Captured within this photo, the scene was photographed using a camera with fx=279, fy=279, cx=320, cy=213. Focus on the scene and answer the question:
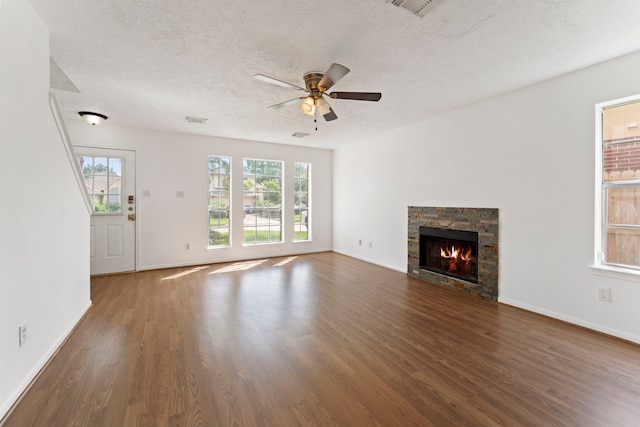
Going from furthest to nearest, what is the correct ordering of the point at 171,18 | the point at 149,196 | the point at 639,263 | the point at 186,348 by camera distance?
1. the point at 149,196
2. the point at 639,263
3. the point at 186,348
4. the point at 171,18

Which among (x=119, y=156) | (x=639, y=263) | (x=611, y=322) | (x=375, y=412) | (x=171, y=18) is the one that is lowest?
(x=375, y=412)

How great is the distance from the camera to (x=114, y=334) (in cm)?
266

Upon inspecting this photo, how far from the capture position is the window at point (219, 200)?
18.9 ft

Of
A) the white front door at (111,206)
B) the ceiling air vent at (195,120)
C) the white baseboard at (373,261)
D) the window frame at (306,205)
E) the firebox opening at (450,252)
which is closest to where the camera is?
the firebox opening at (450,252)

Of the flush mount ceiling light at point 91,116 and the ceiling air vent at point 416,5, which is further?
the flush mount ceiling light at point 91,116

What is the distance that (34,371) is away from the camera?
1.97 m

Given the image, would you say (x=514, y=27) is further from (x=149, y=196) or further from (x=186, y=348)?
(x=149, y=196)

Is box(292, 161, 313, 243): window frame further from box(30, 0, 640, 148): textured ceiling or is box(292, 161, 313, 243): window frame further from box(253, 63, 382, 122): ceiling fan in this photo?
box(253, 63, 382, 122): ceiling fan

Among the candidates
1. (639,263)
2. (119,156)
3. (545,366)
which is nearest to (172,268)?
(119,156)

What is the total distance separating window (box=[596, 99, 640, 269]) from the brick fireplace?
100 centimetres

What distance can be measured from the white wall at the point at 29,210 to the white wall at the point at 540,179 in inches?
179

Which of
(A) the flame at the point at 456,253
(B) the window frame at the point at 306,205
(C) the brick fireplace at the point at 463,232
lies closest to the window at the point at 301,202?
(B) the window frame at the point at 306,205

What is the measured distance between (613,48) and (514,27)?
3.60 feet

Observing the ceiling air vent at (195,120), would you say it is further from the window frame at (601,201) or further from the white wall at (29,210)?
the window frame at (601,201)
